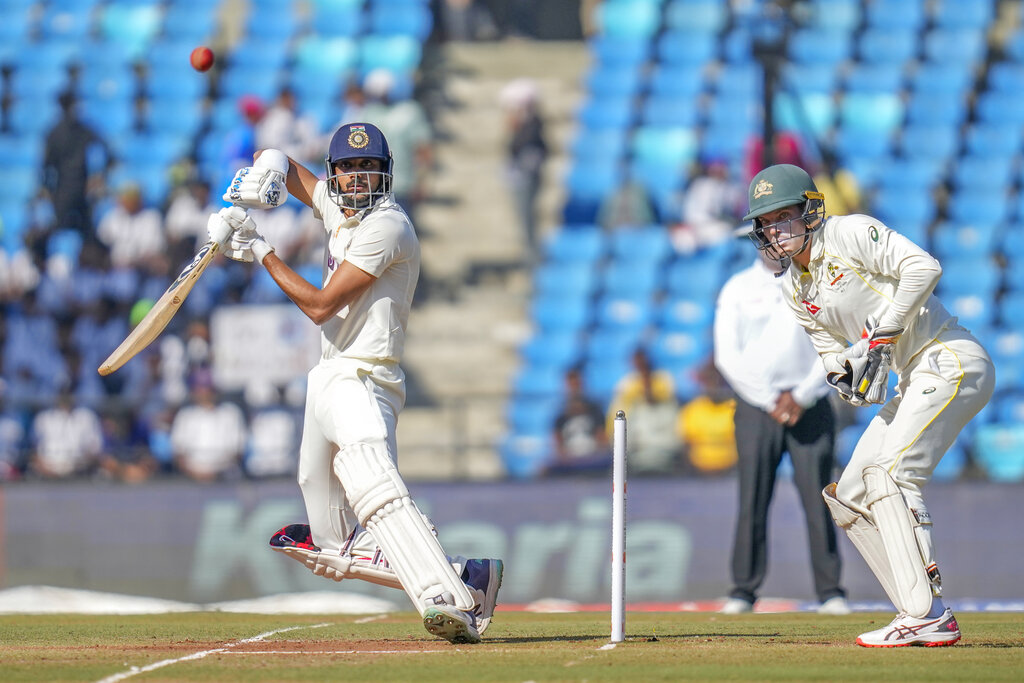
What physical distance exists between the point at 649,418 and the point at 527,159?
183 inches

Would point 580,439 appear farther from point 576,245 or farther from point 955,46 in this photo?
point 955,46

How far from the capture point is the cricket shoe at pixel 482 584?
6277 millimetres

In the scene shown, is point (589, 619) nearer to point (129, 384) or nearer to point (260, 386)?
point (260, 386)

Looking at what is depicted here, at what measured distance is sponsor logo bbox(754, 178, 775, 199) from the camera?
6.39 m

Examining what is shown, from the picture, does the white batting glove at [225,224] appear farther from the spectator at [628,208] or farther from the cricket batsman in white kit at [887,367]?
the spectator at [628,208]

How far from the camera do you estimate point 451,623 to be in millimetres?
6004

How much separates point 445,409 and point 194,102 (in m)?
6.86

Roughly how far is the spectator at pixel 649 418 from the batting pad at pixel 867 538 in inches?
187

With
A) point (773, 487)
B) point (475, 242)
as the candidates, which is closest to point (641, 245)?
point (475, 242)

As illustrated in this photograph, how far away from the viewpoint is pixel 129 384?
13.5m

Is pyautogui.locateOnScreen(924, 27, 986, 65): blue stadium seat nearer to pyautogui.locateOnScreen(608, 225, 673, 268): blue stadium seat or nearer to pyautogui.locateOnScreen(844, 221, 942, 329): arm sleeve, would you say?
pyautogui.locateOnScreen(608, 225, 673, 268): blue stadium seat

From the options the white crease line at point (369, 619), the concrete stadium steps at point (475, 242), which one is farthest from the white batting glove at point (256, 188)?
the concrete stadium steps at point (475, 242)

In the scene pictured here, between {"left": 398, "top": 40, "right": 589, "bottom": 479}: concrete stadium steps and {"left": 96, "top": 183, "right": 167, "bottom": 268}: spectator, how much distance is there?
9.43 feet

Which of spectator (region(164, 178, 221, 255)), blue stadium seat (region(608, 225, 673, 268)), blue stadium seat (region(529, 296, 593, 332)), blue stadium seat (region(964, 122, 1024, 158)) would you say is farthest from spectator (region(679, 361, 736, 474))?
blue stadium seat (region(964, 122, 1024, 158))
